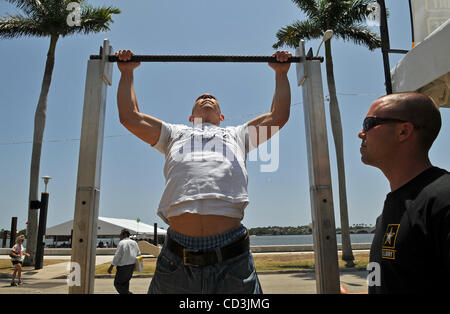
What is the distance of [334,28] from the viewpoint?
15430 mm

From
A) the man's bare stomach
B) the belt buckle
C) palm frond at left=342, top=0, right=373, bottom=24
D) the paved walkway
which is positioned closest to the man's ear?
the man's bare stomach

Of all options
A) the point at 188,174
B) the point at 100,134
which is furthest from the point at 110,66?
the point at 188,174

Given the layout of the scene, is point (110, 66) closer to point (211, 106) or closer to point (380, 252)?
point (211, 106)

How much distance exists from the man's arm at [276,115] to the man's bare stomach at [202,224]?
66cm

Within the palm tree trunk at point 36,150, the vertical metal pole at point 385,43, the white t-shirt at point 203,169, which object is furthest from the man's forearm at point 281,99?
the palm tree trunk at point 36,150

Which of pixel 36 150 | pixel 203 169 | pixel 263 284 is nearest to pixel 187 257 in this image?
pixel 203 169

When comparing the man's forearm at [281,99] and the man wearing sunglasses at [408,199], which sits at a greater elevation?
the man's forearm at [281,99]

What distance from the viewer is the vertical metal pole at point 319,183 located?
6.20 ft

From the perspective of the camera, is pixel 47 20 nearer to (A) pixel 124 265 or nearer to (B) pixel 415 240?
(A) pixel 124 265

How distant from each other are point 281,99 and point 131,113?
1.00 m

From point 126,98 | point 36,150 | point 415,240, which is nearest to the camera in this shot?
point 415,240

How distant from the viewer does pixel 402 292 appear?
4.67 ft

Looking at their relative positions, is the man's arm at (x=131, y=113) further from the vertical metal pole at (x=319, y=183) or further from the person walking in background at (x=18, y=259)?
the person walking in background at (x=18, y=259)

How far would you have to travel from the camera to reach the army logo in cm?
154
